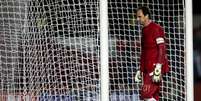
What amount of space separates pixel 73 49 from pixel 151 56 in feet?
4.65

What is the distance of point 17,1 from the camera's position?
838 cm

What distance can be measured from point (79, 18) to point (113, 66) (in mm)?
873

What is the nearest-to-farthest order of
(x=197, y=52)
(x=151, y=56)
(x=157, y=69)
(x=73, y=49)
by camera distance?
(x=157, y=69) < (x=151, y=56) < (x=73, y=49) < (x=197, y=52)

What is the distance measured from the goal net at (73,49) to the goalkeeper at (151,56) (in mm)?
985

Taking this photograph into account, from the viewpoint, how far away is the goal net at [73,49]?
8.27m

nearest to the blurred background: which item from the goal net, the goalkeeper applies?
the goal net

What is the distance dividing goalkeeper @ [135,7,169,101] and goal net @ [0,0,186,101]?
98 cm

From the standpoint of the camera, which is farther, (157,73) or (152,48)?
(152,48)

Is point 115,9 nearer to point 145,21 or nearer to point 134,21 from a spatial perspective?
point 134,21

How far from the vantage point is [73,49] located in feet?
27.2

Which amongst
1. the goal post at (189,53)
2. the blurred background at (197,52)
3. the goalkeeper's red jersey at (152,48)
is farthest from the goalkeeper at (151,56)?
the blurred background at (197,52)

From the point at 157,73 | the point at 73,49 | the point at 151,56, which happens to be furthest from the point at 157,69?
the point at 73,49

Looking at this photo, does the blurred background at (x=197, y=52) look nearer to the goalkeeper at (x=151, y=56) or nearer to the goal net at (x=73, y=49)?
the goal net at (x=73, y=49)

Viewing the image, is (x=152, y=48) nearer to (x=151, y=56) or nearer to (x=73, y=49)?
(x=151, y=56)
